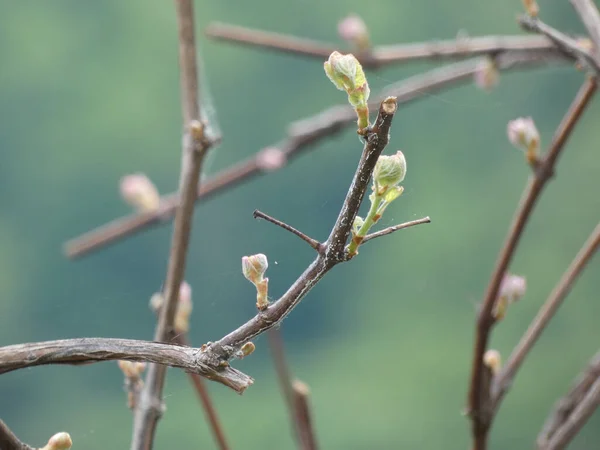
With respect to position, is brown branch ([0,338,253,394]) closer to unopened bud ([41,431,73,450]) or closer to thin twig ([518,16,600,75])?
unopened bud ([41,431,73,450])

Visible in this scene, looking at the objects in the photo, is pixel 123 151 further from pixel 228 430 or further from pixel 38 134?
pixel 228 430

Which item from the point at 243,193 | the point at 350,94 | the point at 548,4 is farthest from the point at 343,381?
the point at 350,94

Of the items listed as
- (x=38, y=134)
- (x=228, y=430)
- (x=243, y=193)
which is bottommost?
(x=228, y=430)

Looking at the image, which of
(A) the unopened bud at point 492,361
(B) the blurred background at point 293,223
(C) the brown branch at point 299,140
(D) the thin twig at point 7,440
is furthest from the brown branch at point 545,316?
(B) the blurred background at point 293,223

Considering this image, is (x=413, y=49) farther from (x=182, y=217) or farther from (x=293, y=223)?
(x=293, y=223)

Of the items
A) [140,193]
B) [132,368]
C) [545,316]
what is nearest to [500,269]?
[545,316]
